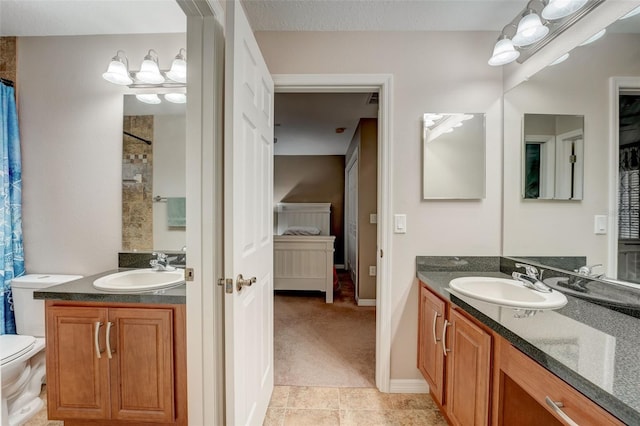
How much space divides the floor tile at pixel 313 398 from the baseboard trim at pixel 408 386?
0.38 m

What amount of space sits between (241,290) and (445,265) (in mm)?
1348

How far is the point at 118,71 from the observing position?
166 centimetres

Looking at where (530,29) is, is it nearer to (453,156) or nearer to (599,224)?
(453,156)

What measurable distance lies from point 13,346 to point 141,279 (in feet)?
2.06

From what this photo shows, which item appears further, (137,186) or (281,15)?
(137,186)

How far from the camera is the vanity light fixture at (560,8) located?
1180 millimetres

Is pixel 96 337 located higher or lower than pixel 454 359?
higher

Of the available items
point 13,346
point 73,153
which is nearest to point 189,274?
point 13,346

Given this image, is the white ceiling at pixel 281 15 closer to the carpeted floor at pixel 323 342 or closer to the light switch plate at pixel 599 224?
the light switch plate at pixel 599 224

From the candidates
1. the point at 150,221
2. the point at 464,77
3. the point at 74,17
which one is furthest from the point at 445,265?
the point at 74,17

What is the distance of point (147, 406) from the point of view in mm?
1243

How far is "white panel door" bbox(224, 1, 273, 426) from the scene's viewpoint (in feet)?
3.18

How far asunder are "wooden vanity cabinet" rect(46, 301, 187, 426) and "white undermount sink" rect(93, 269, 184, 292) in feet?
0.56

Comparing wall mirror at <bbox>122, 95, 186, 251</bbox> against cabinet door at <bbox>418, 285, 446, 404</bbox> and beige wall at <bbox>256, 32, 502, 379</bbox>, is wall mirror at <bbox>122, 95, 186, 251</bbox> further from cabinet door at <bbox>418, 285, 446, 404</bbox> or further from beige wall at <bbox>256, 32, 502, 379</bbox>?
cabinet door at <bbox>418, 285, 446, 404</bbox>
